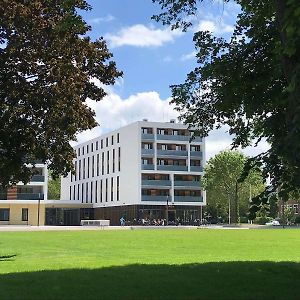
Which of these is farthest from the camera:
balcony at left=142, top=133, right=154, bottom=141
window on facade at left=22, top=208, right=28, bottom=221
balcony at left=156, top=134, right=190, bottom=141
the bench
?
balcony at left=156, top=134, right=190, bottom=141

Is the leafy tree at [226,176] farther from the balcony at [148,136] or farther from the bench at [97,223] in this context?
the bench at [97,223]

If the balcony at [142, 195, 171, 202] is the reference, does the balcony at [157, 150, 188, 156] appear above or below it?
above

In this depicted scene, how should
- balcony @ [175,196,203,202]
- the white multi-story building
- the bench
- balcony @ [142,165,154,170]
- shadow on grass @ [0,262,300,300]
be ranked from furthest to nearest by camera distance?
balcony @ [142,165,154,170], balcony @ [175,196,203,202], the white multi-story building, the bench, shadow on grass @ [0,262,300,300]

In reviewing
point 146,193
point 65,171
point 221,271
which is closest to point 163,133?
point 146,193

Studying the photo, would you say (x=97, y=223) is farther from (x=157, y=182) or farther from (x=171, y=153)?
(x=171, y=153)

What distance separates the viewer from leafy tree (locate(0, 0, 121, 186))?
18.9m

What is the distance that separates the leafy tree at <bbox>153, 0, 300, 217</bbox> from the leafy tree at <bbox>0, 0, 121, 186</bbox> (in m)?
4.53

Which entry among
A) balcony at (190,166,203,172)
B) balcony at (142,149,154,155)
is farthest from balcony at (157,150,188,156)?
balcony at (190,166,203,172)

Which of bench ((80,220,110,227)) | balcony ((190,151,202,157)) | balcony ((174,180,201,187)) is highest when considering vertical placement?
balcony ((190,151,202,157))

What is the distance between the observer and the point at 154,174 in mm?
101562

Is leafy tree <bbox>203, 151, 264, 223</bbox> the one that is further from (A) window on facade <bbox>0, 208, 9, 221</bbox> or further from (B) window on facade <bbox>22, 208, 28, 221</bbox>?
(A) window on facade <bbox>0, 208, 9, 221</bbox>

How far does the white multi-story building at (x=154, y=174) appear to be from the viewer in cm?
9919

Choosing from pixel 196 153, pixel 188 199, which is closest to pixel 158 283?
pixel 188 199

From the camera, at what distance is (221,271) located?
13.7 meters
